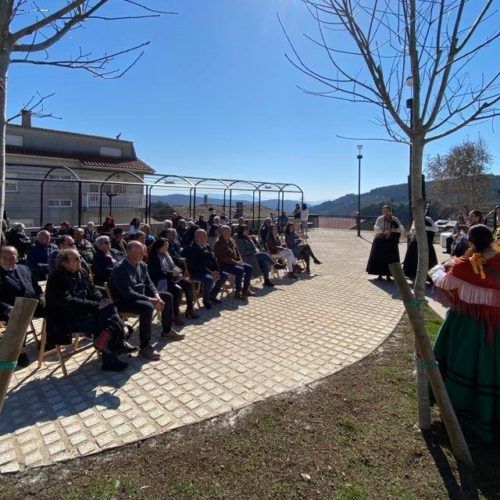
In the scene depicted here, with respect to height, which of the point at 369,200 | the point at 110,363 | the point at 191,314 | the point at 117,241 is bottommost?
the point at 110,363

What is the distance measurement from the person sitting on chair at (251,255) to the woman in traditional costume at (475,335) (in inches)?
235

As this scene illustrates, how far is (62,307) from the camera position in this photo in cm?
413

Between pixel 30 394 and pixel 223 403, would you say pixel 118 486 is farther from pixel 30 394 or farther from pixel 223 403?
pixel 30 394

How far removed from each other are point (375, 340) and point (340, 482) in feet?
9.93

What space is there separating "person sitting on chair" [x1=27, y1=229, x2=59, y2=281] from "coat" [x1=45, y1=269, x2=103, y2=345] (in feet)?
10.7

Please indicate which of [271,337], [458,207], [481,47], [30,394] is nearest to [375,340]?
[271,337]

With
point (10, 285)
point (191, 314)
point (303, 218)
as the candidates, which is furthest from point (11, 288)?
point (303, 218)

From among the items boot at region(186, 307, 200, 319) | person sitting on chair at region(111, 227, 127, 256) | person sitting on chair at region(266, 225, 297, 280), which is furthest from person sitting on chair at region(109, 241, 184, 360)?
person sitting on chair at region(266, 225, 297, 280)

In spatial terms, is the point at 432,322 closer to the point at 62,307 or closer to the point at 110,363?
the point at 110,363

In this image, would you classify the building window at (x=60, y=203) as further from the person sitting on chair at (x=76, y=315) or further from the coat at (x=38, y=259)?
the person sitting on chair at (x=76, y=315)

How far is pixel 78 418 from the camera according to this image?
3.28 metres

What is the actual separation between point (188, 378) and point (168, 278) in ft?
7.36

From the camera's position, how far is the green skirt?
9.32 feet

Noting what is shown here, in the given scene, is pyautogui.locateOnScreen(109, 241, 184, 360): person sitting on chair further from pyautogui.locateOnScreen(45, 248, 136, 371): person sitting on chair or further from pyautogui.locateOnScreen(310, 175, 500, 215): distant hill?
pyautogui.locateOnScreen(310, 175, 500, 215): distant hill
